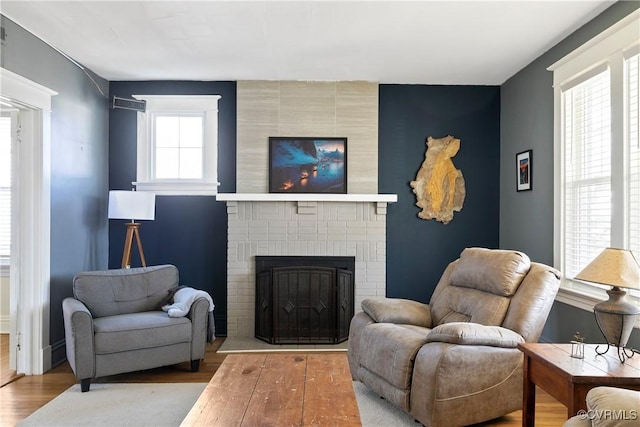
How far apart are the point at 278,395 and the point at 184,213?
3084 millimetres

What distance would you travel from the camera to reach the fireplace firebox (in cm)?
443

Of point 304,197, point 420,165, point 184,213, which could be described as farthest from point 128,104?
point 420,165

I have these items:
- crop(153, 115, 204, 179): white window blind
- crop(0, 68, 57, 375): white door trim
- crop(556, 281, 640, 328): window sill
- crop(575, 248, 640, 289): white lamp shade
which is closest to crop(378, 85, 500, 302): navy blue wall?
crop(556, 281, 640, 328): window sill

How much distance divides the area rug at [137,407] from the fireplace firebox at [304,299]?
1.13 meters

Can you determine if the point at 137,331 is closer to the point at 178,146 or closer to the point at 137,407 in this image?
the point at 137,407

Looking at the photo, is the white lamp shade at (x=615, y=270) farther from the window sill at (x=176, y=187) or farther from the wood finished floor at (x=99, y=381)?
the window sill at (x=176, y=187)

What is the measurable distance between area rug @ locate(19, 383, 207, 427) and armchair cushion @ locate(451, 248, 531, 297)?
6.72 feet

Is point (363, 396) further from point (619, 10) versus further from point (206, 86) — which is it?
point (206, 86)

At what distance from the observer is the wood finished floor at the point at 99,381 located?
2801mm

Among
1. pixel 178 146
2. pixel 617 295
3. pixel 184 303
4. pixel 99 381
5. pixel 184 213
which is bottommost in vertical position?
pixel 99 381

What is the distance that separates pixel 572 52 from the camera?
11.0ft

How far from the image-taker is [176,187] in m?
4.76

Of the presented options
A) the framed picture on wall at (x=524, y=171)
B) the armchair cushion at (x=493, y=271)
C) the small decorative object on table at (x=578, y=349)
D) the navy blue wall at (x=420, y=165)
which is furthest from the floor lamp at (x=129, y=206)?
the small decorative object on table at (x=578, y=349)

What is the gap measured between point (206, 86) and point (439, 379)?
3654 millimetres
